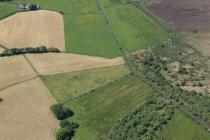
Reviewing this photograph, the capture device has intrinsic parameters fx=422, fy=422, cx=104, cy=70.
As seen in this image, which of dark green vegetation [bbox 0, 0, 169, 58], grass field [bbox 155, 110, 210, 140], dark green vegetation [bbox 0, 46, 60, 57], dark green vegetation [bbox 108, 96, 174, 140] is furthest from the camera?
dark green vegetation [bbox 0, 0, 169, 58]

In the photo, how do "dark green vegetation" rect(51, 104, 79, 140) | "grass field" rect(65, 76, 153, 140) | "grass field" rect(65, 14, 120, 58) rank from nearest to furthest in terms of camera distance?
"dark green vegetation" rect(51, 104, 79, 140) < "grass field" rect(65, 76, 153, 140) < "grass field" rect(65, 14, 120, 58)

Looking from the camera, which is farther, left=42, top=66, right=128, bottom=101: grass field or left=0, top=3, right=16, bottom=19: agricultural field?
left=0, top=3, right=16, bottom=19: agricultural field

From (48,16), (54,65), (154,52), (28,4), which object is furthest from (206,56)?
(28,4)

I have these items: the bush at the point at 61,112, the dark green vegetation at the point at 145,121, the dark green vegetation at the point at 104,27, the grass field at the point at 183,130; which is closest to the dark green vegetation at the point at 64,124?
the bush at the point at 61,112

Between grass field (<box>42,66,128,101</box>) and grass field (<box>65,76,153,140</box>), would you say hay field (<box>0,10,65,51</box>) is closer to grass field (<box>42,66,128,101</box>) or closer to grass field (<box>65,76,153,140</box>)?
grass field (<box>42,66,128,101</box>)

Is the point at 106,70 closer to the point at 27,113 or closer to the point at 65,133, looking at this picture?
the point at 27,113

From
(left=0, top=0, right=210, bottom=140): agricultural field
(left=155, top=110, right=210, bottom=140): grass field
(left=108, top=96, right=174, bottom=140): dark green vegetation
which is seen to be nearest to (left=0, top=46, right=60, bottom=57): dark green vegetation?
(left=0, top=0, right=210, bottom=140): agricultural field

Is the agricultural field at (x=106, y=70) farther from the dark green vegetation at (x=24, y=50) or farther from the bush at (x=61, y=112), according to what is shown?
the dark green vegetation at (x=24, y=50)
